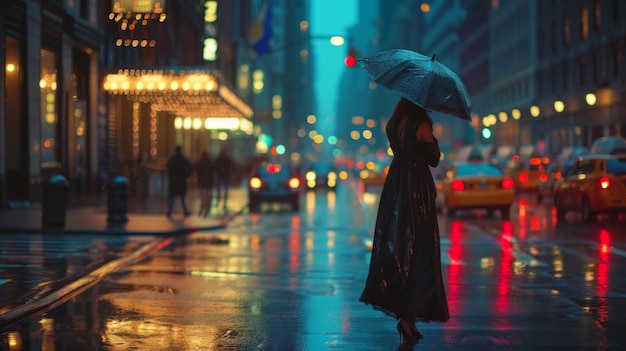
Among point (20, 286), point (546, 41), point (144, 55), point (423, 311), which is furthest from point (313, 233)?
point (546, 41)

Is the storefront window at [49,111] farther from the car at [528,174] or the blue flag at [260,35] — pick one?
the blue flag at [260,35]

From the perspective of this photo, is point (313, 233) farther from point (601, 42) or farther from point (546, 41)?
point (546, 41)

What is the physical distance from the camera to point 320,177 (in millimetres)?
56875

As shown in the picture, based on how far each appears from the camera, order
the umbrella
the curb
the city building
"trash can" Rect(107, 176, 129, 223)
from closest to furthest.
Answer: the umbrella → the curb → "trash can" Rect(107, 176, 129, 223) → the city building

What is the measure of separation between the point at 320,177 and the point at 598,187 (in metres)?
34.8

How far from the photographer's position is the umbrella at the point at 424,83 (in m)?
7.48

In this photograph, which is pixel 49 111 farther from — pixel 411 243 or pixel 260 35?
pixel 260 35

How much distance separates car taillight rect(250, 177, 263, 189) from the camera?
32531 mm

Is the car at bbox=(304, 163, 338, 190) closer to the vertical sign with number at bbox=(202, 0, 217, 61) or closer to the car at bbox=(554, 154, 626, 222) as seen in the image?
the vertical sign with number at bbox=(202, 0, 217, 61)

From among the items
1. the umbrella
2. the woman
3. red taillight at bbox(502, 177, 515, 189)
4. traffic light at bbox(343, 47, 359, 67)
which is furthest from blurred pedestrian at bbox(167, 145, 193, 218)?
the woman

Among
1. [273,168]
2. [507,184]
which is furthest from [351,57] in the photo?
[507,184]

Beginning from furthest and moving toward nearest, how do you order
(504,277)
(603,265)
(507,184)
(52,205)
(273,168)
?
1. (273,168)
2. (507,184)
3. (52,205)
4. (603,265)
5. (504,277)

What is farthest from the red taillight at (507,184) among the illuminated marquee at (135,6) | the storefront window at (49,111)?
the illuminated marquee at (135,6)

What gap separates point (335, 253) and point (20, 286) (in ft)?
20.7
